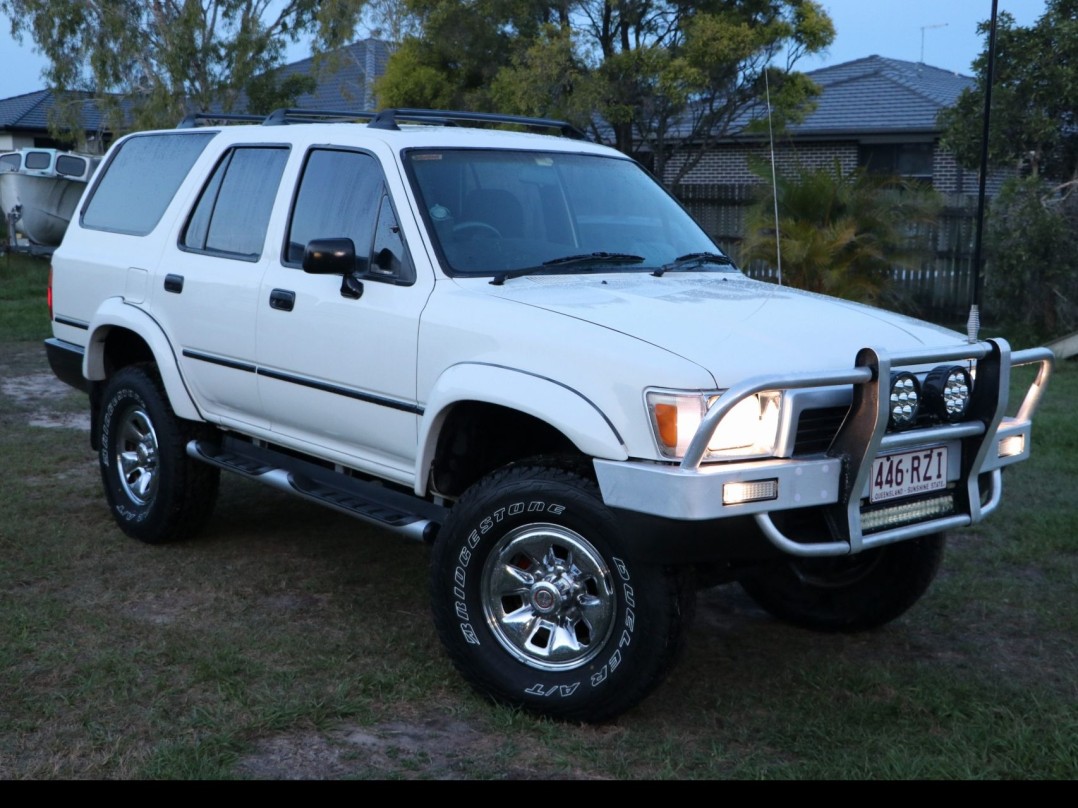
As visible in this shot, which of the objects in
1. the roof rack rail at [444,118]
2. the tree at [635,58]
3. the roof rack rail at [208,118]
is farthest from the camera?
the tree at [635,58]

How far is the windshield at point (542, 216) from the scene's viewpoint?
4.91 meters

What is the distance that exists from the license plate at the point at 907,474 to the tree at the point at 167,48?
22.2 m

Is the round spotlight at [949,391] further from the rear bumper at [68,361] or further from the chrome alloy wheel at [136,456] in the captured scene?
the rear bumper at [68,361]

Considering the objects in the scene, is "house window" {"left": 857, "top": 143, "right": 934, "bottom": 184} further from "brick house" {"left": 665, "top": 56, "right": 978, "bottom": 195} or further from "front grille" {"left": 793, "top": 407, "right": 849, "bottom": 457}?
"front grille" {"left": 793, "top": 407, "right": 849, "bottom": 457}

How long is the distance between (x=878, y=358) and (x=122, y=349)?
14.1ft

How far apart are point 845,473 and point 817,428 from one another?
0.56 feet

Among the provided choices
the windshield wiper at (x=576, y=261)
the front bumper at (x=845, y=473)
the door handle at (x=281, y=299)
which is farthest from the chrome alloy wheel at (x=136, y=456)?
the front bumper at (x=845, y=473)

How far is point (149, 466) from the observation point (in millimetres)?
6387

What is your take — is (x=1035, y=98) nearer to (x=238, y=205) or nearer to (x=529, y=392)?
(x=238, y=205)

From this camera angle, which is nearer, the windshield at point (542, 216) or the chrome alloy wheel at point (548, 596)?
the chrome alloy wheel at point (548, 596)

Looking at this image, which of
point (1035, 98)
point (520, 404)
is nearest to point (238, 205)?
point (520, 404)

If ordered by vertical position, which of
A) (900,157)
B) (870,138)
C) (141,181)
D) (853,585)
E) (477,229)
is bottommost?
(853,585)

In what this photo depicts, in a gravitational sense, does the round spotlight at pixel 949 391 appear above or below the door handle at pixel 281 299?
below
